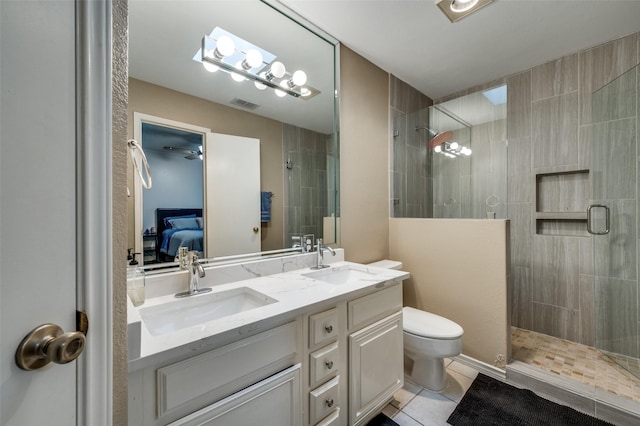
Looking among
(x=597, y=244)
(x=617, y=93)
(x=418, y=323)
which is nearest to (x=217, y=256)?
(x=418, y=323)

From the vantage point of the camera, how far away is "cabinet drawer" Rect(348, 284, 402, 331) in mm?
1265

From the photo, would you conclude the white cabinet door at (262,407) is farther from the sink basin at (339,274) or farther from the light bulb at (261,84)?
the light bulb at (261,84)

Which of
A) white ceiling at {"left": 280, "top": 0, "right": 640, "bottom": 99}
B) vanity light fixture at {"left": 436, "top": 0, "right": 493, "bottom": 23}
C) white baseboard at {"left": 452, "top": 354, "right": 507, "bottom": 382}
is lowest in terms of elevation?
white baseboard at {"left": 452, "top": 354, "right": 507, "bottom": 382}

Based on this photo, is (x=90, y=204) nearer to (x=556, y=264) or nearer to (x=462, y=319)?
(x=462, y=319)

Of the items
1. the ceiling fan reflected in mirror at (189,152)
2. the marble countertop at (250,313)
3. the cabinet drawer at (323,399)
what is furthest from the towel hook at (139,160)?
the cabinet drawer at (323,399)

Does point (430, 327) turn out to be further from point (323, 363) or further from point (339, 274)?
point (323, 363)

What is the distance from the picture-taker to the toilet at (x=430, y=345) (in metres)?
1.59

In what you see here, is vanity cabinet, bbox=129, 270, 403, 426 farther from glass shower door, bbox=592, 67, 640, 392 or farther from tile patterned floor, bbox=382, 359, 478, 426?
glass shower door, bbox=592, 67, 640, 392

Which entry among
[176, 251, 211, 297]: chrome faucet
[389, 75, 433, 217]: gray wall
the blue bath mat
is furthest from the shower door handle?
[176, 251, 211, 297]: chrome faucet

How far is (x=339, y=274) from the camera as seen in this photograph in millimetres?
1699

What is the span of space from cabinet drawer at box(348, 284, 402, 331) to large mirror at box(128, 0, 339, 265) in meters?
0.62

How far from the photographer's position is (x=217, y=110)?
4.52ft

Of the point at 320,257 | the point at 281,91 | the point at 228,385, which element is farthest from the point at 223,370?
the point at 281,91

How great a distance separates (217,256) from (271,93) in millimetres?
1028
